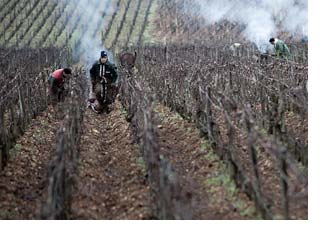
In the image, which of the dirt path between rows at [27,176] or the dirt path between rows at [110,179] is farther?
the dirt path between rows at [27,176]

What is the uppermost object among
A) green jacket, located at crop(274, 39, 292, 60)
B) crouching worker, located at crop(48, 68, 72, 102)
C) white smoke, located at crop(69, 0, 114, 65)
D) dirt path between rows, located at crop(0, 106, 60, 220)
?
white smoke, located at crop(69, 0, 114, 65)

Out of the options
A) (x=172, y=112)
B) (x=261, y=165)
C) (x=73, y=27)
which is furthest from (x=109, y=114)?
(x=73, y=27)

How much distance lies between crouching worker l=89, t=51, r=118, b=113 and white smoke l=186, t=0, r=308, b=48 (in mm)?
5145

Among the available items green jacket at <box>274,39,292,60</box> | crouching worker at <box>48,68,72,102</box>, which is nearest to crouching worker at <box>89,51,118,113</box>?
crouching worker at <box>48,68,72,102</box>

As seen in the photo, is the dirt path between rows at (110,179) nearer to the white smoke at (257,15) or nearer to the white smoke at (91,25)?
the white smoke at (257,15)

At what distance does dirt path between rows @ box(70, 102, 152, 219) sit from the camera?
18.2ft

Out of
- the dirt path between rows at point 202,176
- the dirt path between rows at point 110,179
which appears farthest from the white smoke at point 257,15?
the dirt path between rows at point 110,179

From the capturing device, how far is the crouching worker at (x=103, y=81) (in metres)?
9.97

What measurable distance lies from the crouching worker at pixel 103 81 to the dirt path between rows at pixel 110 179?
130 cm

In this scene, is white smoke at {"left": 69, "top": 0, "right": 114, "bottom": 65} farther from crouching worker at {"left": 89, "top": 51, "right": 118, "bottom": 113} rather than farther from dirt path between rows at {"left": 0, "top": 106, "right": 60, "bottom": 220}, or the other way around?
dirt path between rows at {"left": 0, "top": 106, "right": 60, "bottom": 220}

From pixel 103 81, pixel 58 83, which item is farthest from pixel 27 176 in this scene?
pixel 103 81

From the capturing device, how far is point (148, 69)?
13.3 m

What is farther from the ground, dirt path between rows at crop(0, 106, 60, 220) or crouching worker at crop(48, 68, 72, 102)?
crouching worker at crop(48, 68, 72, 102)

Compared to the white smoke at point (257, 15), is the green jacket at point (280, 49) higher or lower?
lower
